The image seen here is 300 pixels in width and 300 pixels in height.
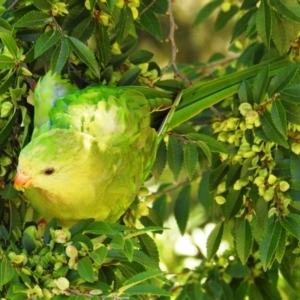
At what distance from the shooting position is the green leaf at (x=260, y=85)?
1.91m

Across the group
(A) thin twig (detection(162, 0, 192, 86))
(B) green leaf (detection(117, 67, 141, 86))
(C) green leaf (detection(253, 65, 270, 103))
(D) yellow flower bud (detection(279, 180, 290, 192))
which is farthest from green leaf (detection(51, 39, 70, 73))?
(D) yellow flower bud (detection(279, 180, 290, 192))

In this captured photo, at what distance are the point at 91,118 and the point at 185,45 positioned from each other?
8.07 ft

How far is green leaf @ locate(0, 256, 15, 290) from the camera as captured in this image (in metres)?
1.50

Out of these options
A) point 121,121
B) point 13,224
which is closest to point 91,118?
point 121,121

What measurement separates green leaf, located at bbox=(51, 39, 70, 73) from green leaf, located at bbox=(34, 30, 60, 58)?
0.02 m

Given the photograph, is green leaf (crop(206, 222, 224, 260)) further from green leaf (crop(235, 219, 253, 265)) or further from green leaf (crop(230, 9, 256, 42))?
green leaf (crop(230, 9, 256, 42))

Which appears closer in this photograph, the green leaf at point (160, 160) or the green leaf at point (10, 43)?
the green leaf at point (10, 43)

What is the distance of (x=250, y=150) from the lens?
1903mm

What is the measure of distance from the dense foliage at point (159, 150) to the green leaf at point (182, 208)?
27cm

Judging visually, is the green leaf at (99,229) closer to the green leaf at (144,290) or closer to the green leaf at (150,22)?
the green leaf at (144,290)

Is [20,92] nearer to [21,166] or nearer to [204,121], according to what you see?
[21,166]

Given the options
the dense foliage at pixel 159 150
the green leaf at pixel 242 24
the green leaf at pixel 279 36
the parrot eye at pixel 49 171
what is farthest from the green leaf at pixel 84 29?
the green leaf at pixel 242 24

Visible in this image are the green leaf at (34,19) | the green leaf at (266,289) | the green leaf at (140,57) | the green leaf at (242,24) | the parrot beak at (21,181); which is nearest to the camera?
the parrot beak at (21,181)

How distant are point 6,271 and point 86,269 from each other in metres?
0.17
